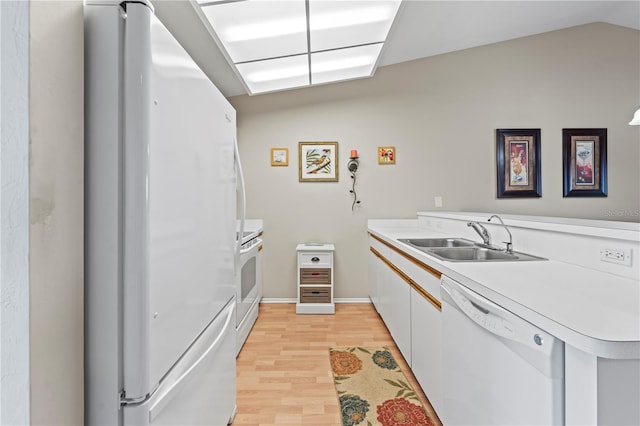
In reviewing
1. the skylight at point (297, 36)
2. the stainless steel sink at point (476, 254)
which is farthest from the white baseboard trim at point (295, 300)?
the skylight at point (297, 36)

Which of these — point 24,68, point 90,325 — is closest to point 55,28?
point 24,68

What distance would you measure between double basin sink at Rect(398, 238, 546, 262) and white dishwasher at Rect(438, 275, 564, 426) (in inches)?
15.0

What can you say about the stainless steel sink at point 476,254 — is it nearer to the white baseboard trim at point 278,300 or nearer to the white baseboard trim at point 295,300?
the white baseboard trim at point 295,300

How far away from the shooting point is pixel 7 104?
1.95 ft

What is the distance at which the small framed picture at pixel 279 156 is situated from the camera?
3.51 metres

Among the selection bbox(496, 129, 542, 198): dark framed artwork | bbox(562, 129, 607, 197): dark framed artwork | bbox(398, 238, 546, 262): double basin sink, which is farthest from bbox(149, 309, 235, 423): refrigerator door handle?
bbox(562, 129, 607, 197): dark framed artwork

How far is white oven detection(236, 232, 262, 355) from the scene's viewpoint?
2.34 metres

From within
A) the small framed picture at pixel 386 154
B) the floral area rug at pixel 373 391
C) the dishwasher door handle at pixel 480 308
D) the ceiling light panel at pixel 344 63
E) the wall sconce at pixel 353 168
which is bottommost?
the floral area rug at pixel 373 391

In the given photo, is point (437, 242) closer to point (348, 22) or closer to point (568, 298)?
point (568, 298)

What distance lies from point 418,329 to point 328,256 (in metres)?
1.53

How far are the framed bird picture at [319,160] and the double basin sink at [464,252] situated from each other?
1.40 metres

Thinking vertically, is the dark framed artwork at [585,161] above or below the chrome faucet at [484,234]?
above

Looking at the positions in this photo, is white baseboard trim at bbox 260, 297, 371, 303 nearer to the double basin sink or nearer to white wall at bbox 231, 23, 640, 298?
white wall at bbox 231, 23, 640, 298

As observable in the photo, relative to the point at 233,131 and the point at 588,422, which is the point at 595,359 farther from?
the point at 233,131
